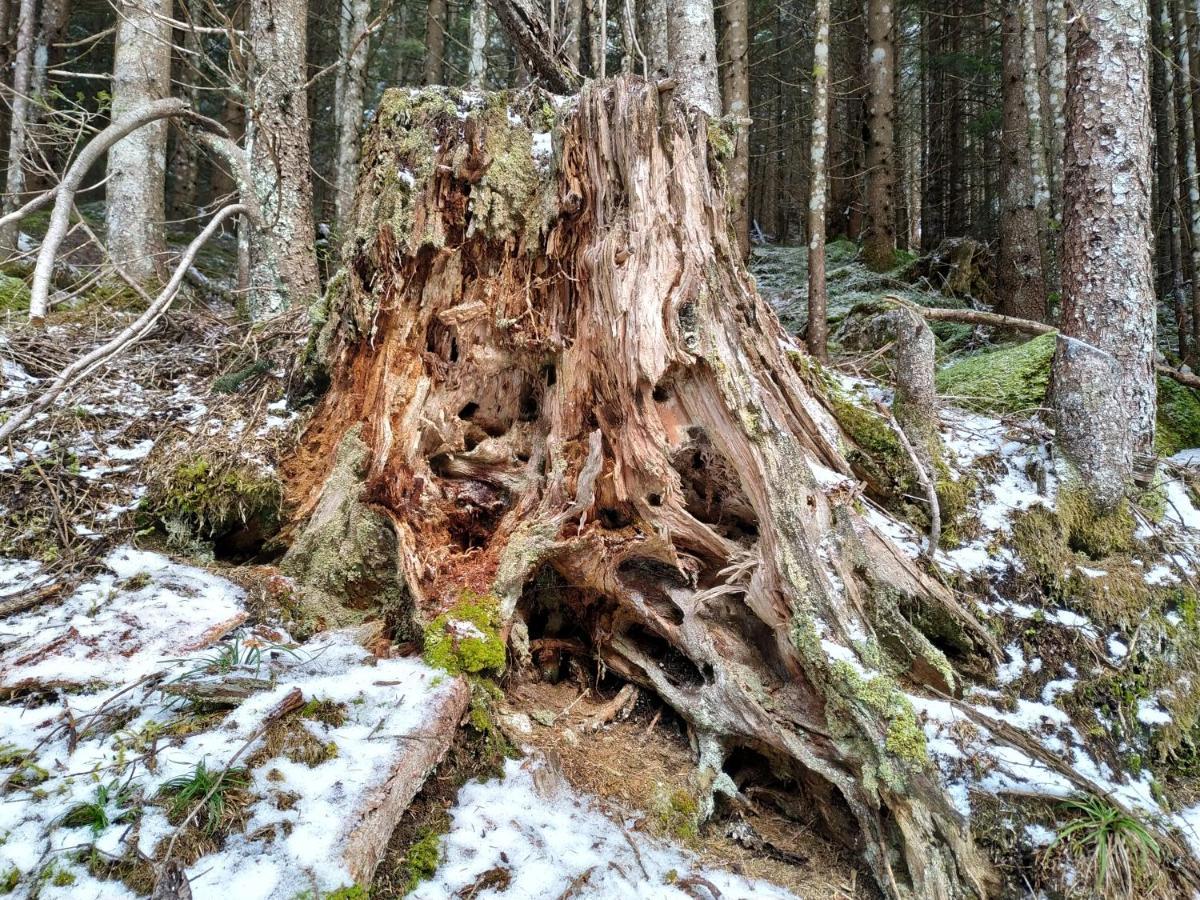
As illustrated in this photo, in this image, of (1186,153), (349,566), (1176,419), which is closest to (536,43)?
(349,566)

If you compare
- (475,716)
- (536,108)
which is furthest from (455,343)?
(475,716)

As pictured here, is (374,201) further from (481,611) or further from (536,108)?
(481,611)

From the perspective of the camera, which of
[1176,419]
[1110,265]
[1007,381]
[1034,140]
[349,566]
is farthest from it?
[1034,140]

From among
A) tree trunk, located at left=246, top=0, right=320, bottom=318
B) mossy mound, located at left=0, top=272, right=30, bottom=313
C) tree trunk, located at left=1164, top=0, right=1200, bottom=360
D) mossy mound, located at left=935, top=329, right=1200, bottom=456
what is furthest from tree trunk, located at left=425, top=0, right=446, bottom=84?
mossy mound, located at left=935, top=329, right=1200, bottom=456

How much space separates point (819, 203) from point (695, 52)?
195 centimetres

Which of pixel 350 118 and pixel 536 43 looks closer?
pixel 536 43

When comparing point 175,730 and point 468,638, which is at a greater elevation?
point 468,638

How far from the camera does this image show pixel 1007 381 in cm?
443

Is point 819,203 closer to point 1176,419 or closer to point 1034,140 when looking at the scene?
point 1176,419

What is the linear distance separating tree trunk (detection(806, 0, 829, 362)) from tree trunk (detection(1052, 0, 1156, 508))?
9.28 ft

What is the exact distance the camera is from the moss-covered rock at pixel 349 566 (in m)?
2.91

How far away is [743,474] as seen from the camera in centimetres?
276

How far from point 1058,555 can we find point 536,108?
3540mm

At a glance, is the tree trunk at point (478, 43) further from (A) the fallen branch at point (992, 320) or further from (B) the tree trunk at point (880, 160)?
(A) the fallen branch at point (992, 320)
